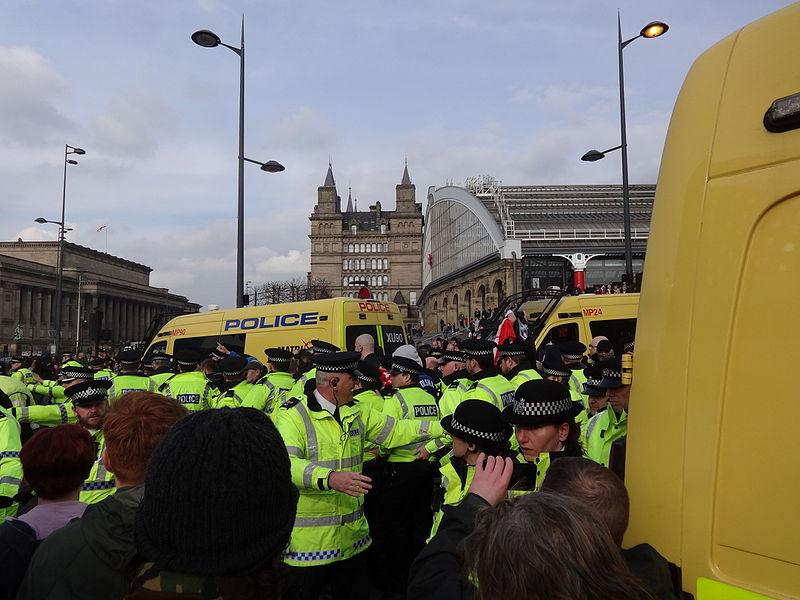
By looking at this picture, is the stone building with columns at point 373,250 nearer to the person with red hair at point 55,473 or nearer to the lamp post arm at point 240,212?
the lamp post arm at point 240,212

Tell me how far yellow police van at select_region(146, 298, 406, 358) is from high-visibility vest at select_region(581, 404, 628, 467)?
8193 mm

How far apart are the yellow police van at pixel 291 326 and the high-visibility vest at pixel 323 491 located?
7.98m

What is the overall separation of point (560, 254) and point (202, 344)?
116 feet

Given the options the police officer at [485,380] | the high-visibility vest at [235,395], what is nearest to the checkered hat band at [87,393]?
the high-visibility vest at [235,395]

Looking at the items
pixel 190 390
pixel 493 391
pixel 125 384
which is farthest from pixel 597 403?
pixel 125 384

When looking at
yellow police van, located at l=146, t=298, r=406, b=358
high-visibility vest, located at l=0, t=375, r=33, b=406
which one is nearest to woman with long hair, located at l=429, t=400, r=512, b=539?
high-visibility vest, located at l=0, t=375, r=33, b=406

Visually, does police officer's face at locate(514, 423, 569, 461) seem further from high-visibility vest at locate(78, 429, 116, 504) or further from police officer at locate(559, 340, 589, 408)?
police officer at locate(559, 340, 589, 408)

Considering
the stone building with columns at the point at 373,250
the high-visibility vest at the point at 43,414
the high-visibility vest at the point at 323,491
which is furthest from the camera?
the stone building with columns at the point at 373,250

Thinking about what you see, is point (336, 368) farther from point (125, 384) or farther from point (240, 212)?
Result: point (240, 212)

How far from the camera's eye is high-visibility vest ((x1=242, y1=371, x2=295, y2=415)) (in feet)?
23.4

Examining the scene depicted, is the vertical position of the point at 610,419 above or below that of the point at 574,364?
below

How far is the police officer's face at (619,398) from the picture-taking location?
3969 millimetres

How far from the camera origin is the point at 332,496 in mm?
3693

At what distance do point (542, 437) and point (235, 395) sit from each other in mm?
5203
